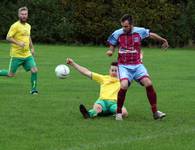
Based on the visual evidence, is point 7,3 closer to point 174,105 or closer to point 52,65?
point 52,65

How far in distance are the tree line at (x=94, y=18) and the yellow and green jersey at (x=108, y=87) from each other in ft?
134

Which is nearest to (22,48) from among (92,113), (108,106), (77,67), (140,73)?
(77,67)

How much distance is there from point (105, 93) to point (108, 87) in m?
0.13

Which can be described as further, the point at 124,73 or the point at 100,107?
the point at 100,107

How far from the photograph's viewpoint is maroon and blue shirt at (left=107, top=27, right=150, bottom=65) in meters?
11.2

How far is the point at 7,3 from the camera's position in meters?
54.3

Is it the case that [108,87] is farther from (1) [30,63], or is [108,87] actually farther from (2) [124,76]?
(1) [30,63]

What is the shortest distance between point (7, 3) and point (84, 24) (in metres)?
6.87

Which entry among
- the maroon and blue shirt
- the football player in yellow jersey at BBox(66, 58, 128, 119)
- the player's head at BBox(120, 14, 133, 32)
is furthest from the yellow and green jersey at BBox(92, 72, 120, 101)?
the player's head at BBox(120, 14, 133, 32)

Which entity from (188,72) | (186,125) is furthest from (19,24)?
(188,72)

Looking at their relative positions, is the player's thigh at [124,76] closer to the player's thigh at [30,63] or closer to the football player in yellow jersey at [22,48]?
the football player in yellow jersey at [22,48]

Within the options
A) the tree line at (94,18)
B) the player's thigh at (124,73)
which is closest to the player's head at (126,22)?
the player's thigh at (124,73)

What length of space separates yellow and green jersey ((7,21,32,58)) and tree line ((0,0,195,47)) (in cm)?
3672

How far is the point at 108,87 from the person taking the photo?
471 inches
